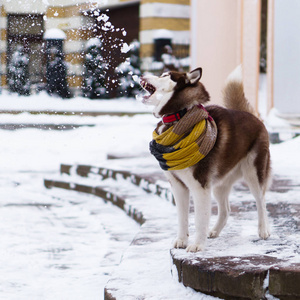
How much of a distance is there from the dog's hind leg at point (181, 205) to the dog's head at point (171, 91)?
38 centimetres

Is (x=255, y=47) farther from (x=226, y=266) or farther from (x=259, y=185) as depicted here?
(x=226, y=266)

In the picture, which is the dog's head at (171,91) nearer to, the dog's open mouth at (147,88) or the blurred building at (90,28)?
the dog's open mouth at (147,88)

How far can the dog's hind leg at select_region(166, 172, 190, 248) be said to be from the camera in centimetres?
346

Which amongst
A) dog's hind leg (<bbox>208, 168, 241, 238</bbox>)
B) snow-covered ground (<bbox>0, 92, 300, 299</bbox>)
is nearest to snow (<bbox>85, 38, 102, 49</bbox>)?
snow-covered ground (<bbox>0, 92, 300, 299</bbox>)

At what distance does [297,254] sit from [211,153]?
687 mm

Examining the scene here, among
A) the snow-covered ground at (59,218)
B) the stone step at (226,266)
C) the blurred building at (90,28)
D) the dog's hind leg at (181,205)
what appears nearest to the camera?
the stone step at (226,266)

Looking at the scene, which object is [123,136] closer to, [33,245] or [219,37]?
[219,37]

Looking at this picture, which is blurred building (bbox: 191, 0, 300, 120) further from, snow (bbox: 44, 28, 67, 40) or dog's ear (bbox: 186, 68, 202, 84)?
snow (bbox: 44, 28, 67, 40)

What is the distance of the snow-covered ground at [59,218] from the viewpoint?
13.9 ft

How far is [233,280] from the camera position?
9.75 feet

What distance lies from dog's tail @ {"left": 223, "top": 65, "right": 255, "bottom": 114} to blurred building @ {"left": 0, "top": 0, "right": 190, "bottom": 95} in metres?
14.4

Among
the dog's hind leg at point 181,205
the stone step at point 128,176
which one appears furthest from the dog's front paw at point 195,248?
A: the stone step at point 128,176

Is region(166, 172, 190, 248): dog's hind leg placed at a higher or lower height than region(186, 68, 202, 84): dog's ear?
lower

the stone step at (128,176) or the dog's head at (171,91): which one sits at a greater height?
the dog's head at (171,91)
